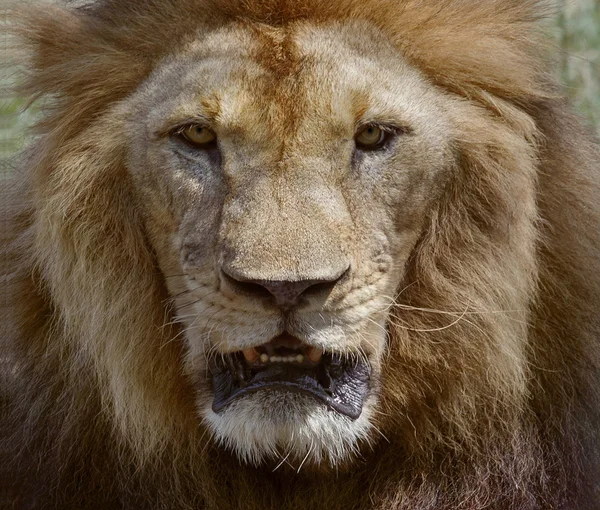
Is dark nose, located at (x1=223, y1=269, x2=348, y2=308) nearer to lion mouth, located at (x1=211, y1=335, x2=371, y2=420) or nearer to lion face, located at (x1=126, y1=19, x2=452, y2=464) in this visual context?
lion face, located at (x1=126, y1=19, x2=452, y2=464)

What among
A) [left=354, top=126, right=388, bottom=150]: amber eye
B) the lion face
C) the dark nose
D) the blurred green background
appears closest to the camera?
the dark nose

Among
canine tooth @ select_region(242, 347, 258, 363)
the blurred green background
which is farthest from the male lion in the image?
the blurred green background

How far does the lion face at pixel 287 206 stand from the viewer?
2904mm

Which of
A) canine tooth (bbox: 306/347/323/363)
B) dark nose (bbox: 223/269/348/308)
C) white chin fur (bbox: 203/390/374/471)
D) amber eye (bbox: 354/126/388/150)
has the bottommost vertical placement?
white chin fur (bbox: 203/390/374/471)

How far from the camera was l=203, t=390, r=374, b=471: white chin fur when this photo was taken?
2.98 m

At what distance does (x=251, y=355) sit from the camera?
3.04 m

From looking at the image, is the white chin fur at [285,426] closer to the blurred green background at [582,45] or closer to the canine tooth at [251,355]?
the canine tooth at [251,355]

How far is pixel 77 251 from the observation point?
3291 mm

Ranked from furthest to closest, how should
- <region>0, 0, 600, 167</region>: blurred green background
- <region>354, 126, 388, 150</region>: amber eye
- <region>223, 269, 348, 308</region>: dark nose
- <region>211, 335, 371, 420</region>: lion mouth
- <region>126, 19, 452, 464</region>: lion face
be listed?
<region>0, 0, 600, 167</region>: blurred green background, <region>354, 126, 388, 150</region>: amber eye, <region>211, 335, 371, 420</region>: lion mouth, <region>126, 19, 452, 464</region>: lion face, <region>223, 269, 348, 308</region>: dark nose

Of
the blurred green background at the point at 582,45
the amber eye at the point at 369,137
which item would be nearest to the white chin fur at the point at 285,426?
the amber eye at the point at 369,137

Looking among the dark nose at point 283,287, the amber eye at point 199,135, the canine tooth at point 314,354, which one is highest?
the amber eye at point 199,135

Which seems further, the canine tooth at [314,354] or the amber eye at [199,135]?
the amber eye at [199,135]

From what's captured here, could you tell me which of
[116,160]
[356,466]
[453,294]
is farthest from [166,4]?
[356,466]

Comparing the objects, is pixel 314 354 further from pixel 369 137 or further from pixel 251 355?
pixel 369 137
